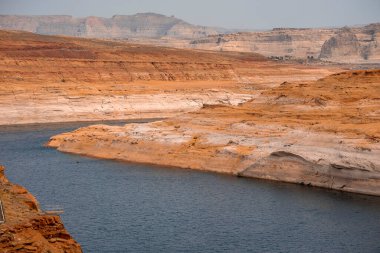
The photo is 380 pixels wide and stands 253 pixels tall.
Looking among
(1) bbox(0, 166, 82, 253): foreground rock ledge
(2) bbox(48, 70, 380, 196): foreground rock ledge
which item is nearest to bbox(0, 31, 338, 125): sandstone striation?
(2) bbox(48, 70, 380, 196): foreground rock ledge

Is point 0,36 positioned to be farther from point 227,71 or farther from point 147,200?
point 147,200

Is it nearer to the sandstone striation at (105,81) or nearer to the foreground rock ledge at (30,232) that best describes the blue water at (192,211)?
the foreground rock ledge at (30,232)

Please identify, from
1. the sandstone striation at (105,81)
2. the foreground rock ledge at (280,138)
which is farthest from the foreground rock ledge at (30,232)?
the sandstone striation at (105,81)

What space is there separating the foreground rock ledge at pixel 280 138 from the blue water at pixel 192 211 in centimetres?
134

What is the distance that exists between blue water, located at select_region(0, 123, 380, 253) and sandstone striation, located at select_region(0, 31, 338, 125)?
118ft

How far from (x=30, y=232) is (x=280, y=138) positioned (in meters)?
32.5

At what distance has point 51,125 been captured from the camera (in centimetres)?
8481

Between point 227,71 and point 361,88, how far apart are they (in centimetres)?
7197

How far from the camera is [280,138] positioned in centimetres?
5078

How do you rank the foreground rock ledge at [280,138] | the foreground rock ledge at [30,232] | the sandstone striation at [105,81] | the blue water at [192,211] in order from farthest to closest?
the sandstone striation at [105,81] < the foreground rock ledge at [280,138] < the blue water at [192,211] < the foreground rock ledge at [30,232]

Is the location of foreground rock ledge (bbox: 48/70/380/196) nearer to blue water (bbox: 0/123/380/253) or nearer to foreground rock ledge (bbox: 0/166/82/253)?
blue water (bbox: 0/123/380/253)

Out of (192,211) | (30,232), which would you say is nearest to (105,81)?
(192,211)

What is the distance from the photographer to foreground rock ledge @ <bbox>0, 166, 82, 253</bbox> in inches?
762

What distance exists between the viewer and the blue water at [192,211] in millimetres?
32656
